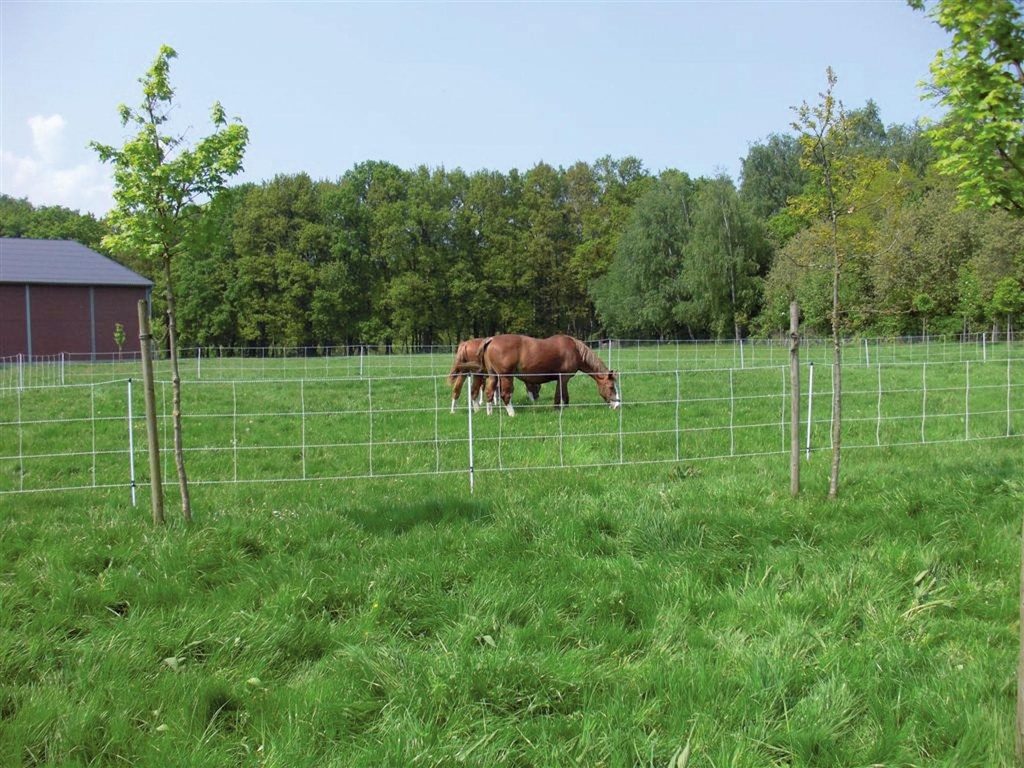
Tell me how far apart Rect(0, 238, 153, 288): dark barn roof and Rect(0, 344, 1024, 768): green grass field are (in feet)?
149

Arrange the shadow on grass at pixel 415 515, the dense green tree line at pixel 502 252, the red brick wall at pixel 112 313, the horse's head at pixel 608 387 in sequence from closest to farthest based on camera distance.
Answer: the shadow on grass at pixel 415 515
the horse's head at pixel 608 387
the red brick wall at pixel 112 313
the dense green tree line at pixel 502 252

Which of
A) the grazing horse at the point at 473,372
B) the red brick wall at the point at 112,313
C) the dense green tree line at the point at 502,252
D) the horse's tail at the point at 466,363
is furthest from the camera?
the dense green tree line at the point at 502,252

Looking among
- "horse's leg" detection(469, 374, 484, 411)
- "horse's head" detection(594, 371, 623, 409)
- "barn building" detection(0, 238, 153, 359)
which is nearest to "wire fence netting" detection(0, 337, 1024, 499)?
"horse's leg" detection(469, 374, 484, 411)

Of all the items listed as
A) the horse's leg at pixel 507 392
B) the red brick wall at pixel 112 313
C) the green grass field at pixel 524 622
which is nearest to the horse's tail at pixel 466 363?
the horse's leg at pixel 507 392

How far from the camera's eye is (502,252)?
207 feet

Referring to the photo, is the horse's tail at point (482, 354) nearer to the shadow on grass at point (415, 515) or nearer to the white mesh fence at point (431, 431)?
the white mesh fence at point (431, 431)

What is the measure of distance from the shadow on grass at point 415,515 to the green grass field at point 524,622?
32mm

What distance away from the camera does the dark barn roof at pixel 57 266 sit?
152 feet

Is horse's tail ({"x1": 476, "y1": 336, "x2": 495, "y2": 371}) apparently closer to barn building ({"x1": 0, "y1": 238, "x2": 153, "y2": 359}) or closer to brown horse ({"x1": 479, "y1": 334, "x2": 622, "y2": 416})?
brown horse ({"x1": 479, "y1": 334, "x2": 622, "y2": 416})

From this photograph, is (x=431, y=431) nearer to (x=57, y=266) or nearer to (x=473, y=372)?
(x=473, y=372)

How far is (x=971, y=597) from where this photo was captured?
473 centimetres

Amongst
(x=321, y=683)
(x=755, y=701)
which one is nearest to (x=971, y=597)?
(x=755, y=701)

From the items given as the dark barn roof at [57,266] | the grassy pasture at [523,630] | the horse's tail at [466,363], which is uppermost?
the dark barn roof at [57,266]

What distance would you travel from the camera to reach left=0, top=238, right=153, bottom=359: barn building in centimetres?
4562
